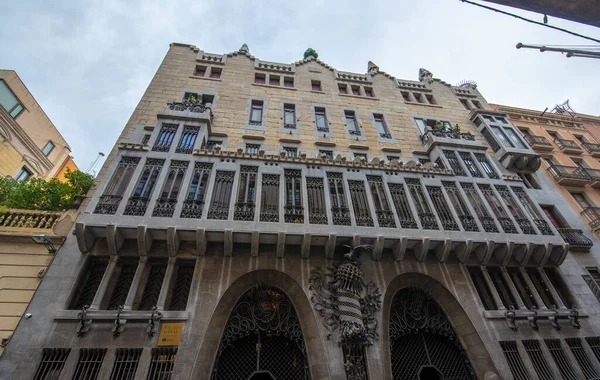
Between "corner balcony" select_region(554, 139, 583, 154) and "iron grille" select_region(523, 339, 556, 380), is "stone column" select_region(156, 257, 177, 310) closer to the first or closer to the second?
"iron grille" select_region(523, 339, 556, 380)

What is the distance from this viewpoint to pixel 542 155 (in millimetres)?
18953

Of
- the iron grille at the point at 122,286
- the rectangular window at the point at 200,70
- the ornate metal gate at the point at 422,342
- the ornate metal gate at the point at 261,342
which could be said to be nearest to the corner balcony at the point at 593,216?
the ornate metal gate at the point at 422,342

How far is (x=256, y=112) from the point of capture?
661 inches

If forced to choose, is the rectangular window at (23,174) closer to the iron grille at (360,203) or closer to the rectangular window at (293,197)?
the rectangular window at (293,197)

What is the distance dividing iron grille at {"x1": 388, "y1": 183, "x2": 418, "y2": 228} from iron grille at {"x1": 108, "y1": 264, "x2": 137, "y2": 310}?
10.5 m

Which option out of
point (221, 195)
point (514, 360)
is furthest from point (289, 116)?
point (514, 360)

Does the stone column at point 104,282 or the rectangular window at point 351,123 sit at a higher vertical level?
the rectangular window at point 351,123

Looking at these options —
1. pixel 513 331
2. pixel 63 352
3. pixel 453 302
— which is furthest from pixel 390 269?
pixel 63 352

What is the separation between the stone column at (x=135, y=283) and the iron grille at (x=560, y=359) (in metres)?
14.9

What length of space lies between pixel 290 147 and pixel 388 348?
1031 centimetres

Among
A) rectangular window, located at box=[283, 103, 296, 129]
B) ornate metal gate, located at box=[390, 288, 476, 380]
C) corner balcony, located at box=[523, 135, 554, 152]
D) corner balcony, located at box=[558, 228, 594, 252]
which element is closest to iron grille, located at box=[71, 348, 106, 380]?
ornate metal gate, located at box=[390, 288, 476, 380]

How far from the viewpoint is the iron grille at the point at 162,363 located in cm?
772

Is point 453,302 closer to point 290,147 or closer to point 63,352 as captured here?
point 290,147

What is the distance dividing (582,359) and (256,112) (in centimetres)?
1852
